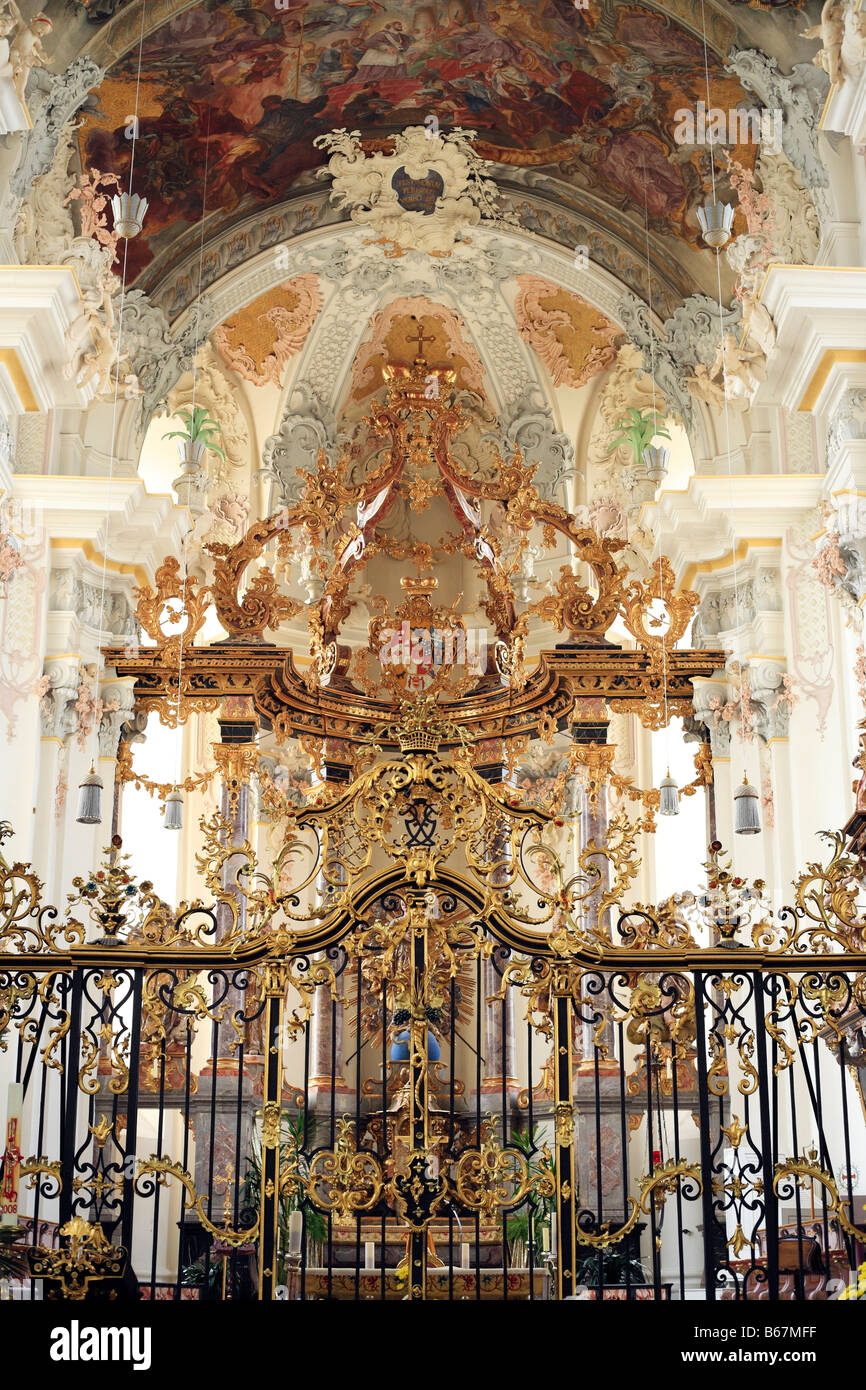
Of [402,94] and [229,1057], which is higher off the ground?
[402,94]

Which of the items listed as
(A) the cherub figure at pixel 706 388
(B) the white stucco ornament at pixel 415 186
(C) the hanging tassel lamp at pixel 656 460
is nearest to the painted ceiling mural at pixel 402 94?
(B) the white stucco ornament at pixel 415 186

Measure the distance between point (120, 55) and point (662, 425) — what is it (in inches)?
329

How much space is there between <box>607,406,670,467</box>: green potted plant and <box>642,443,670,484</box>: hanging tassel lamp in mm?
555

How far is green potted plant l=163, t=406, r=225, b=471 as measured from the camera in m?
18.8

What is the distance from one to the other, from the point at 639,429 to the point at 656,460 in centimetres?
155

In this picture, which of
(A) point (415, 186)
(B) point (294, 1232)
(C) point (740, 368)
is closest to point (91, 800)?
(B) point (294, 1232)

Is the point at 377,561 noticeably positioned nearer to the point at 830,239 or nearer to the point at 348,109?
the point at 348,109

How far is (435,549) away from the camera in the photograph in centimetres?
1891

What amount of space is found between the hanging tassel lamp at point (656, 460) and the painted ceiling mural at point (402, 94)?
8.38 ft

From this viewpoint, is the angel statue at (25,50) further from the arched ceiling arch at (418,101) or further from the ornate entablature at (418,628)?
the ornate entablature at (418,628)

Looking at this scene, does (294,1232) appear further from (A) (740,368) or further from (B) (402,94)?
(B) (402,94)

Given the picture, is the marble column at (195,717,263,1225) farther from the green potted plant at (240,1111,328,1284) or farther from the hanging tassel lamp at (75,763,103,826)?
the hanging tassel lamp at (75,763,103,826)

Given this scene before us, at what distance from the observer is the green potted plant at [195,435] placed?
61.5ft
